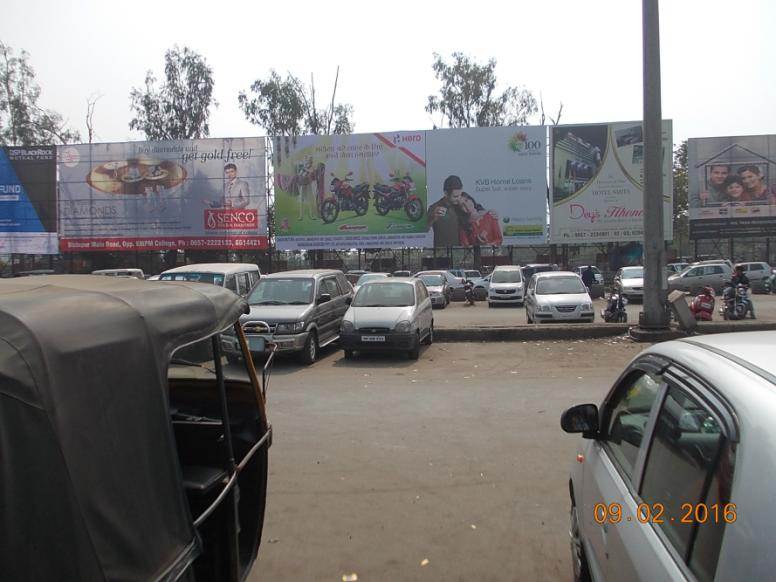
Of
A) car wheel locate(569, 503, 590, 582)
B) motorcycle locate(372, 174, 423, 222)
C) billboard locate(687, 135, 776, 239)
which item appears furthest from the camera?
billboard locate(687, 135, 776, 239)

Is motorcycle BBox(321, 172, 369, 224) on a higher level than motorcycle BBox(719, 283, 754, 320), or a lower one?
higher

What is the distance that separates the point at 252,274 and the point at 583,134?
23.6 m

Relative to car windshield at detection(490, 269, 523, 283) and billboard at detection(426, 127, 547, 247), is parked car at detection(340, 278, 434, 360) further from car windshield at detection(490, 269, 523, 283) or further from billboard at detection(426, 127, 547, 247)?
billboard at detection(426, 127, 547, 247)

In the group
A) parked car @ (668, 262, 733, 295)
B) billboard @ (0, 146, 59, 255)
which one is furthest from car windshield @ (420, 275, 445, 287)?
billboard @ (0, 146, 59, 255)

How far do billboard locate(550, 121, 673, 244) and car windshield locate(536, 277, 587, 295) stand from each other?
16.6 metres

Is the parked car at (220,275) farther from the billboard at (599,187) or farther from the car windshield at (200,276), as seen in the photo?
the billboard at (599,187)

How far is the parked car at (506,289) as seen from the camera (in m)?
23.9

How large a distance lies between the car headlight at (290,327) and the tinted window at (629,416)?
25.7 ft

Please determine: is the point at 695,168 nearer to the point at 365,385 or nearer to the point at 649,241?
the point at 649,241

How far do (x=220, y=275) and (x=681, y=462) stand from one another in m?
11.6

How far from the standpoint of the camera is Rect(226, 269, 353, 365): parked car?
33.7ft

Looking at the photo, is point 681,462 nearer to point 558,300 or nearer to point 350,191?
point 558,300

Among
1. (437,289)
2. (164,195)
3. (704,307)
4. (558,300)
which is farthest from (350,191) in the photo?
(704,307)

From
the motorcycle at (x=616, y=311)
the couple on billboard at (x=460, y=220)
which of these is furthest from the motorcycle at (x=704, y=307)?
the couple on billboard at (x=460, y=220)
